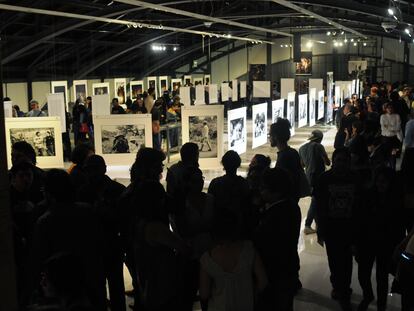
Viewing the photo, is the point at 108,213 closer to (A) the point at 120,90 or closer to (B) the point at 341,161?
(B) the point at 341,161

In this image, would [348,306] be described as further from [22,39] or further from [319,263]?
[22,39]

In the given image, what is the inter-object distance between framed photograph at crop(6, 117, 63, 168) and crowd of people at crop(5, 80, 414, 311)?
3.99 m

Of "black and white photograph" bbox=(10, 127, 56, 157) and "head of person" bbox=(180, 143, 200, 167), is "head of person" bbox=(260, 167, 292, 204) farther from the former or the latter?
"black and white photograph" bbox=(10, 127, 56, 157)

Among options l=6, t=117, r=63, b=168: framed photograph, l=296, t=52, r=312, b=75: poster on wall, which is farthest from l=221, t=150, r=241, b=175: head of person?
l=296, t=52, r=312, b=75: poster on wall

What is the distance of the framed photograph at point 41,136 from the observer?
944cm

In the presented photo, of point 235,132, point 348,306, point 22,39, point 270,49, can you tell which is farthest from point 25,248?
point 270,49

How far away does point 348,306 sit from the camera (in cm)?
518

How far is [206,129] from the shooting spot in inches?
385

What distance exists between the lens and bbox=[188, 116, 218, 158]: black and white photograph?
974 centimetres

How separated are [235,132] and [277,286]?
287 inches

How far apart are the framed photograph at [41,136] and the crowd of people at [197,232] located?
13.1 ft

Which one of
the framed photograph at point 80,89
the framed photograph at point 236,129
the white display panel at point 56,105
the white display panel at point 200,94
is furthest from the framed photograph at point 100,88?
the framed photograph at point 236,129

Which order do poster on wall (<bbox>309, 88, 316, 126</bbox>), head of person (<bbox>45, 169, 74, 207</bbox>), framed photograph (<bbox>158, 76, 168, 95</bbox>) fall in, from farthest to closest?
framed photograph (<bbox>158, 76, 168, 95</bbox>)
poster on wall (<bbox>309, 88, 316, 126</bbox>)
head of person (<bbox>45, 169, 74, 207</bbox>)

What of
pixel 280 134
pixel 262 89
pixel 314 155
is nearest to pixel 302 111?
pixel 262 89
